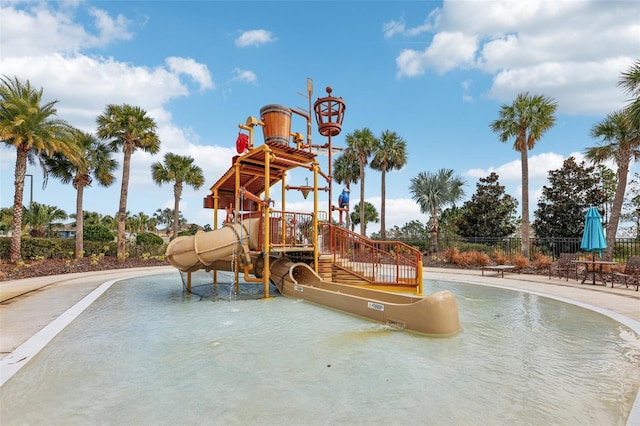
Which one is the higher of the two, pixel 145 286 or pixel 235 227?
pixel 235 227

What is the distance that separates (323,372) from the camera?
4.38 m

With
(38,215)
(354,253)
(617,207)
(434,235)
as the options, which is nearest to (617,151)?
(617,207)

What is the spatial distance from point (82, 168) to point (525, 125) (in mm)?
28524

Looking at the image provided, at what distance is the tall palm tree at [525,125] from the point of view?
808 inches

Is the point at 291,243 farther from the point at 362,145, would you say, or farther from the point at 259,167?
the point at 362,145

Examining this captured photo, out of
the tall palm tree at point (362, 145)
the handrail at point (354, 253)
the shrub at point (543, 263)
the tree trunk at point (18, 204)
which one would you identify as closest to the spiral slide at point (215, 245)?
the handrail at point (354, 253)

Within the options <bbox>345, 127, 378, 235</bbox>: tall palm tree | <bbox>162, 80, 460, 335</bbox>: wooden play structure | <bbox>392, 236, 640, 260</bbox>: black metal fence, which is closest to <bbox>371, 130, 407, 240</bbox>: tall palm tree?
<bbox>345, 127, 378, 235</bbox>: tall palm tree

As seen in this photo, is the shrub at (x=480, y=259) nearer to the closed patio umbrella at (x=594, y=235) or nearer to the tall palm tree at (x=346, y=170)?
the closed patio umbrella at (x=594, y=235)

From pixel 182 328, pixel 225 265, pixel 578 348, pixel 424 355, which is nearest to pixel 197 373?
pixel 182 328

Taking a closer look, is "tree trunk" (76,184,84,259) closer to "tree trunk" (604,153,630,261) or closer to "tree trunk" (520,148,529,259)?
"tree trunk" (520,148,529,259)

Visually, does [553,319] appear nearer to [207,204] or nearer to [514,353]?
[514,353]

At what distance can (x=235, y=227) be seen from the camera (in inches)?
395

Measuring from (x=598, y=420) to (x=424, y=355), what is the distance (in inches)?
83.9

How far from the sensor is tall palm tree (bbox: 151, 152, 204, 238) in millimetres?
29969
